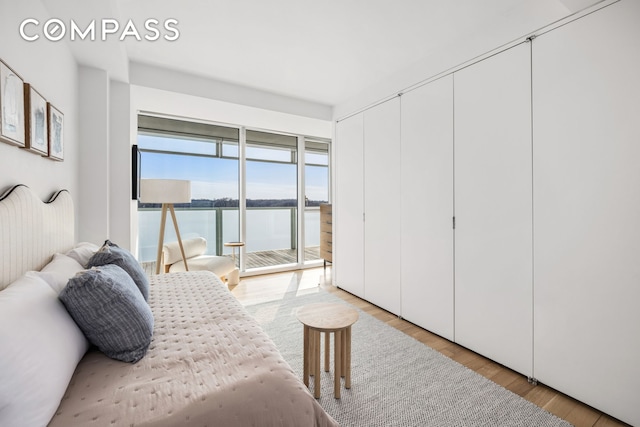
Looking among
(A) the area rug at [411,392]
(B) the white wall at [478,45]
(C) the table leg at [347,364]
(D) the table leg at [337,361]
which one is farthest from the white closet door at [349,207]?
(D) the table leg at [337,361]

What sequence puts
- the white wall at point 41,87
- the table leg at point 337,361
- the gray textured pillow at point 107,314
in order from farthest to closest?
the table leg at point 337,361 → the white wall at point 41,87 → the gray textured pillow at point 107,314

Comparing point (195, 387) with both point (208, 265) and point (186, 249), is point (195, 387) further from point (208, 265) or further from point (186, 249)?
point (186, 249)

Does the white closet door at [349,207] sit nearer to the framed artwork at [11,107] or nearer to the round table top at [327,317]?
the round table top at [327,317]

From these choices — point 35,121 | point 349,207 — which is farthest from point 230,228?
point 35,121

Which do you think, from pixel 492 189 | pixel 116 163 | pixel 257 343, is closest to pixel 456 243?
pixel 492 189

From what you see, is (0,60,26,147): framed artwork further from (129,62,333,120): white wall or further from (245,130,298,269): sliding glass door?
(245,130,298,269): sliding glass door

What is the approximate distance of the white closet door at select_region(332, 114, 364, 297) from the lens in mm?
3678

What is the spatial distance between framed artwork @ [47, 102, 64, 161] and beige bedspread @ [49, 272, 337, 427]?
148cm

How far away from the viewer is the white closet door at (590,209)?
5.25 ft

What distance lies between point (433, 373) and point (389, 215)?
1.59 m

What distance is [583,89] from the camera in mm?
1764

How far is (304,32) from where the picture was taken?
95.6 inches

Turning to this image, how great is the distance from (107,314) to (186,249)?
2.78m

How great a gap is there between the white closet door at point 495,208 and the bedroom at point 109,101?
1.06 ft
